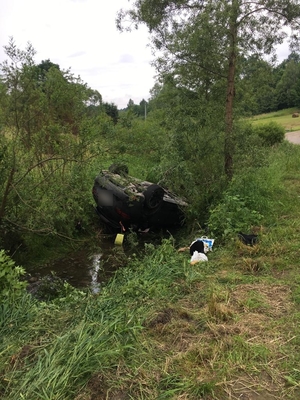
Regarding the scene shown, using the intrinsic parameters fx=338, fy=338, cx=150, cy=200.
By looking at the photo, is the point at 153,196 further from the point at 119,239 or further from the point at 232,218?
the point at 232,218

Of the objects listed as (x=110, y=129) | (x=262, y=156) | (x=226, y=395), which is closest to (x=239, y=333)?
(x=226, y=395)

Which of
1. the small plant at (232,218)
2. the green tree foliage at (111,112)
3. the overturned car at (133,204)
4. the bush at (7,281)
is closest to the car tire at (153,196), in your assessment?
the overturned car at (133,204)

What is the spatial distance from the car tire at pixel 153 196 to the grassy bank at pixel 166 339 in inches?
95.6

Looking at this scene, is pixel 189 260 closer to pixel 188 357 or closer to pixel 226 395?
pixel 188 357

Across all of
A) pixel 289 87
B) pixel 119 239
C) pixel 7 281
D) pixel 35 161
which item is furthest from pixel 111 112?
pixel 289 87

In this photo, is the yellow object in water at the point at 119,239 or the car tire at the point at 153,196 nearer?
the car tire at the point at 153,196

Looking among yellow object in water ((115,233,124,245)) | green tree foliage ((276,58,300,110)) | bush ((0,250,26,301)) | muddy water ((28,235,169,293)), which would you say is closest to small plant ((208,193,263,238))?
muddy water ((28,235,169,293))

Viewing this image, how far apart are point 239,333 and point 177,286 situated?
45.7 inches

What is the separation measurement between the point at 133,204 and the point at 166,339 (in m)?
4.09

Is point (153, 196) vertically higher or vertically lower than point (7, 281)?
lower

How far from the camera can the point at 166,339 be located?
295 centimetres

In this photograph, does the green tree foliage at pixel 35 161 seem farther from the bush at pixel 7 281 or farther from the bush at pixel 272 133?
the bush at pixel 272 133

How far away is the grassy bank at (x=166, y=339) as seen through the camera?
2.37 metres

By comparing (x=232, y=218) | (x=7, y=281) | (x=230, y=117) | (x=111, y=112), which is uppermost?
(x=230, y=117)
